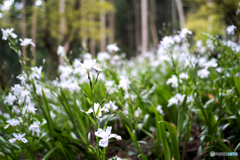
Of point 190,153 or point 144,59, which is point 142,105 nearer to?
point 190,153

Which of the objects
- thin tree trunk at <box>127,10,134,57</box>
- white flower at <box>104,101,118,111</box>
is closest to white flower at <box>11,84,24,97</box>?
white flower at <box>104,101,118,111</box>

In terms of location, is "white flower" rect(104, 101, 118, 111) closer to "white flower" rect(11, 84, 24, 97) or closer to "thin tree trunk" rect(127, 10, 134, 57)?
"white flower" rect(11, 84, 24, 97)

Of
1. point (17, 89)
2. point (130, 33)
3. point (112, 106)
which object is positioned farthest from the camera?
point (130, 33)

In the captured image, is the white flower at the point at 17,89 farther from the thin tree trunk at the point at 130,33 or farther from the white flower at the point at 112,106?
the thin tree trunk at the point at 130,33

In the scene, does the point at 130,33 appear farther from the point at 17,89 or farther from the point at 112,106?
the point at 112,106

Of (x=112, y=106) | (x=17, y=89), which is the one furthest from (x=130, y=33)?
(x=112, y=106)

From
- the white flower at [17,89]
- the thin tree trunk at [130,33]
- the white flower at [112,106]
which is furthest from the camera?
the thin tree trunk at [130,33]

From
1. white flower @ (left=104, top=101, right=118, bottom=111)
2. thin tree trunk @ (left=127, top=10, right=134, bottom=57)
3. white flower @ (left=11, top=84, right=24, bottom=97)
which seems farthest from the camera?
thin tree trunk @ (left=127, top=10, right=134, bottom=57)

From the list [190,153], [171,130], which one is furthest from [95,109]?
[190,153]

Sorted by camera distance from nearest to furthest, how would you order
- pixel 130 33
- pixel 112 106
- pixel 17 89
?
pixel 112 106 → pixel 17 89 → pixel 130 33

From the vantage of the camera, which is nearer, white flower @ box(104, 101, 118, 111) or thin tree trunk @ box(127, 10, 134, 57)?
white flower @ box(104, 101, 118, 111)

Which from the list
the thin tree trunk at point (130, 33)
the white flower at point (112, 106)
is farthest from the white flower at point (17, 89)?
the thin tree trunk at point (130, 33)
